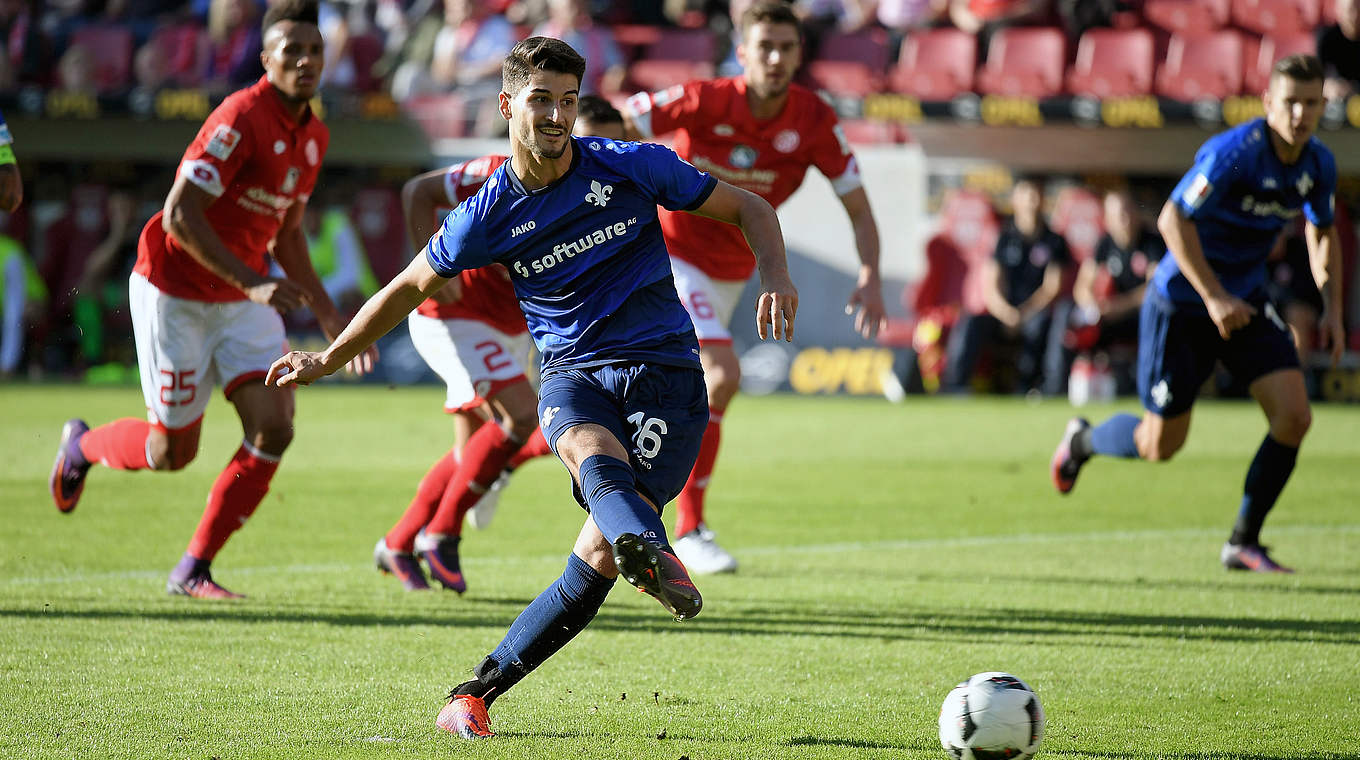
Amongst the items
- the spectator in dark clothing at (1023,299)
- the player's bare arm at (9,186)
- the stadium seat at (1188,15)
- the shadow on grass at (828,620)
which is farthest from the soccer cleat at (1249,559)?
the stadium seat at (1188,15)

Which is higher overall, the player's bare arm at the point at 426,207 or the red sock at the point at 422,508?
the player's bare arm at the point at 426,207

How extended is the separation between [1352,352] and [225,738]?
15.0 m

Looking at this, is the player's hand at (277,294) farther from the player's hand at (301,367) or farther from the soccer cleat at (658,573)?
the soccer cleat at (658,573)

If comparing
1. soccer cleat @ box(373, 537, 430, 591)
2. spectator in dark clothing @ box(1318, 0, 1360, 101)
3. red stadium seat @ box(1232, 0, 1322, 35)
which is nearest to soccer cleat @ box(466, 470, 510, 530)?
soccer cleat @ box(373, 537, 430, 591)

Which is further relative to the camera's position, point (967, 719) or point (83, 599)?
point (83, 599)

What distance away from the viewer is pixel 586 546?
4.20 meters

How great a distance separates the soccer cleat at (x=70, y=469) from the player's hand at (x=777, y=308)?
14.0 feet

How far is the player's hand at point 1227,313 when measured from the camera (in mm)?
6664

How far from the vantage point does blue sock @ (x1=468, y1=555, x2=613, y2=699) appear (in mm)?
4156

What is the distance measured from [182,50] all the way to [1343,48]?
46.0 feet

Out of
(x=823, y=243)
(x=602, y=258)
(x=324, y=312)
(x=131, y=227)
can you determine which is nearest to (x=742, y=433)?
(x=823, y=243)

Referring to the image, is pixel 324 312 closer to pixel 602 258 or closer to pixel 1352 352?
pixel 602 258

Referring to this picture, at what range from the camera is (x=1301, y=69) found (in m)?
6.75

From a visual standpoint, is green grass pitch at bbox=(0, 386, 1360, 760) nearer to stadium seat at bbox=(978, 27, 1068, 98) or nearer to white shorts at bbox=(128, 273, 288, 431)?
white shorts at bbox=(128, 273, 288, 431)
